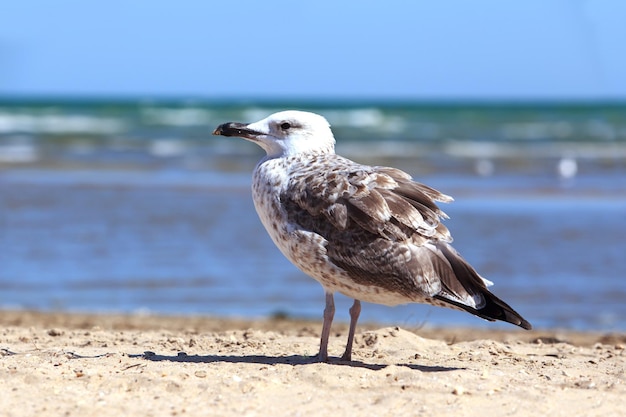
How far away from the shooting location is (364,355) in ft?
18.0

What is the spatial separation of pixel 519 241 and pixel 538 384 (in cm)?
686

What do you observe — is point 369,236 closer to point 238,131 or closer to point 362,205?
point 362,205

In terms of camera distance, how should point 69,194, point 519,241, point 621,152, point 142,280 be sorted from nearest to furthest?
point 142,280
point 519,241
point 69,194
point 621,152

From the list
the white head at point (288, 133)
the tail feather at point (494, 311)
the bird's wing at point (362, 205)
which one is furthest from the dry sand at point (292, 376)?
the white head at point (288, 133)

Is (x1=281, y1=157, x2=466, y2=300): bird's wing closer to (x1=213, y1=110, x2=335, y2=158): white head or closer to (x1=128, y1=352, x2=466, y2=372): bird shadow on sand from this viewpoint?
(x1=213, y1=110, x2=335, y2=158): white head

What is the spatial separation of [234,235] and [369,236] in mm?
7103

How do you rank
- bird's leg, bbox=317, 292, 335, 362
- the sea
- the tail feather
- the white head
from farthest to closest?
the sea
the white head
bird's leg, bbox=317, 292, 335, 362
the tail feather

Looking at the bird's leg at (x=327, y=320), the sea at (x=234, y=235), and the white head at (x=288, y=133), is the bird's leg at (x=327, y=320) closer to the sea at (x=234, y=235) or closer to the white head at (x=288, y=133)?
the white head at (x=288, y=133)

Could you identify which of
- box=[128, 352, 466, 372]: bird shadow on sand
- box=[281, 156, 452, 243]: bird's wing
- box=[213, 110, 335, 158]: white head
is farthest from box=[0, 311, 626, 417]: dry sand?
box=[213, 110, 335, 158]: white head

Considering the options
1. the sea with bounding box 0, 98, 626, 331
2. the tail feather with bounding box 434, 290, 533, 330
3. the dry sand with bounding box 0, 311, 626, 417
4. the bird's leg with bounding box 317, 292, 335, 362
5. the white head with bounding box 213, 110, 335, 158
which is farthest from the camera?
the sea with bounding box 0, 98, 626, 331

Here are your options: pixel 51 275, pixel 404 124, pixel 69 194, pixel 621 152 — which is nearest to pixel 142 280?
pixel 51 275

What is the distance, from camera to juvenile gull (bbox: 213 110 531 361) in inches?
182

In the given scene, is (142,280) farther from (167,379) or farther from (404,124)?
(404,124)

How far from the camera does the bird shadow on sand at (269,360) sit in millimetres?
5030
